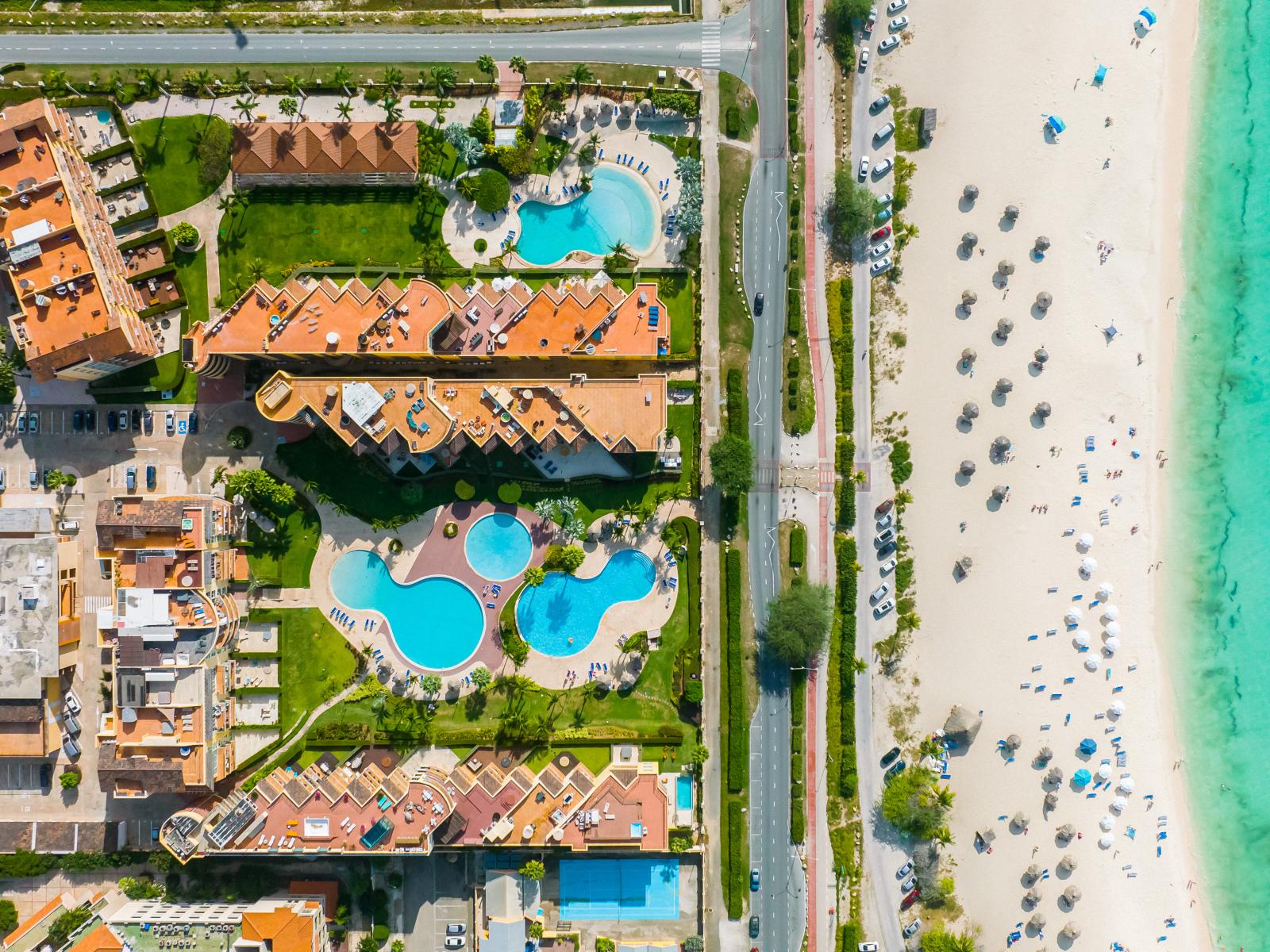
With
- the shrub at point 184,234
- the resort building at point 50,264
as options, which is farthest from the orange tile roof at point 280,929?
the shrub at point 184,234

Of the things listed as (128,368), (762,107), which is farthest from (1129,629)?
(128,368)

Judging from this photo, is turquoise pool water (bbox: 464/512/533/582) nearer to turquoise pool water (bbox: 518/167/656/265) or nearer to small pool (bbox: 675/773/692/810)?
small pool (bbox: 675/773/692/810)

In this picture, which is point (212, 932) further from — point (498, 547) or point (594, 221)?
point (594, 221)

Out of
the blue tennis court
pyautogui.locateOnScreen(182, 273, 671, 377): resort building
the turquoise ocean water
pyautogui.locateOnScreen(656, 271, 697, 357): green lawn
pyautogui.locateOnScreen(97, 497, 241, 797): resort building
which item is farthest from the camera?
the turquoise ocean water

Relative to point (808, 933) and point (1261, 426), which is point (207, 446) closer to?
point (808, 933)

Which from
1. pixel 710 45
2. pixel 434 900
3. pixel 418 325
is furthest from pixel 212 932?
pixel 710 45

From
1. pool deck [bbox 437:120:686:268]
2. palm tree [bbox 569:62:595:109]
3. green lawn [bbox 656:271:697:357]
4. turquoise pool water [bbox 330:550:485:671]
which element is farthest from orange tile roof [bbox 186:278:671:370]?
palm tree [bbox 569:62:595:109]

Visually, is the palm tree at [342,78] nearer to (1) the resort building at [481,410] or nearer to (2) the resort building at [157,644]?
(1) the resort building at [481,410]
